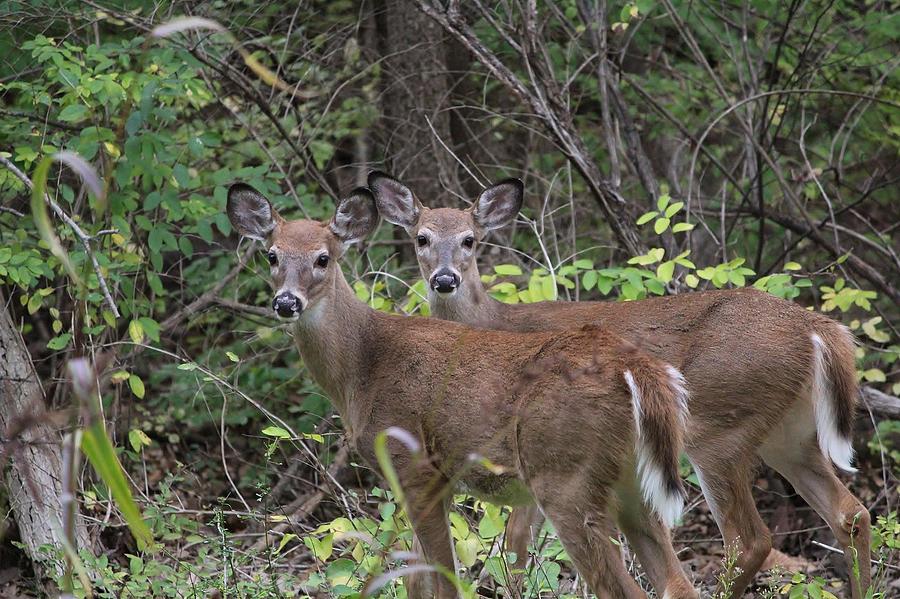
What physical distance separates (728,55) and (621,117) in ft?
3.64

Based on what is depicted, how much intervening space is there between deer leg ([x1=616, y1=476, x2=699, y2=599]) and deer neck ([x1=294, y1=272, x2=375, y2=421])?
1456 millimetres

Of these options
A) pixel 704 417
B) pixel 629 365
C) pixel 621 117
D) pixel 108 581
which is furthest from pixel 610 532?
pixel 621 117

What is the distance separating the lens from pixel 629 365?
4.52m

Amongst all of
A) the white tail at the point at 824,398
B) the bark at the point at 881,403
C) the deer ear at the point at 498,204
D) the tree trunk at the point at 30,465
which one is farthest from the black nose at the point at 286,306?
the bark at the point at 881,403

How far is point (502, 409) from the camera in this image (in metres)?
4.77

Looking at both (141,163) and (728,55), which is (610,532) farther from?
(728,55)

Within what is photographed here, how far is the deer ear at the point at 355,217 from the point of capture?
6074 millimetres

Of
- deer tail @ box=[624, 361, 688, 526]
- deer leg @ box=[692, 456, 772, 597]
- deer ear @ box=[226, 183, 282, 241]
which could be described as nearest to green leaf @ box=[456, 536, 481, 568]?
deer tail @ box=[624, 361, 688, 526]

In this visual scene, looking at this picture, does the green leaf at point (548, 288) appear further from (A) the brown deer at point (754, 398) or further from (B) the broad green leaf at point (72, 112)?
(B) the broad green leaf at point (72, 112)

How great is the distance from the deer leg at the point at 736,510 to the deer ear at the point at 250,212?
2485 millimetres

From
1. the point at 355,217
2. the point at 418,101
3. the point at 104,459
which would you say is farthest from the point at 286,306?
the point at 418,101

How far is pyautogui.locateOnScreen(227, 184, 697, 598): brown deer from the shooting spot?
14.6 feet

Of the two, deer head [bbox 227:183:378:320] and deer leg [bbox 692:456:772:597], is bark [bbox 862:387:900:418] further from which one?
deer head [bbox 227:183:378:320]

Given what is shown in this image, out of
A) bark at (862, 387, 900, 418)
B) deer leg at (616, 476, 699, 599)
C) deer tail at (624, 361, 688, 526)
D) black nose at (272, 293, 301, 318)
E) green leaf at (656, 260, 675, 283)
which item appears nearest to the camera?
deer tail at (624, 361, 688, 526)
